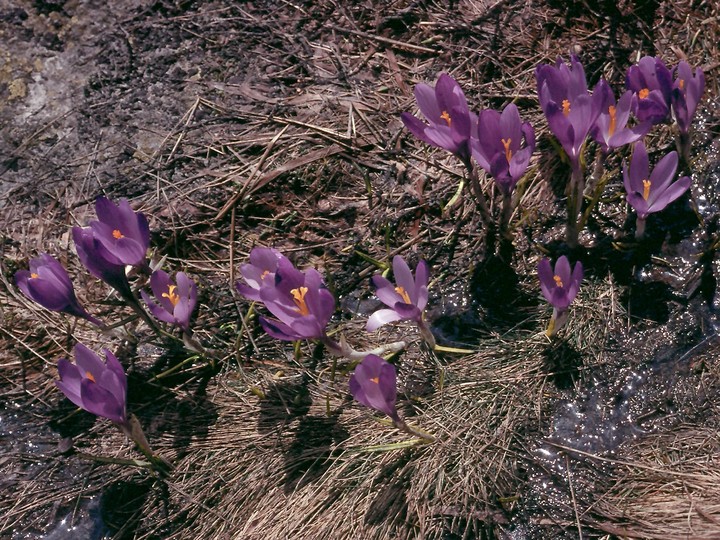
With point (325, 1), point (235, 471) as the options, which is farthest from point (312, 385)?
point (325, 1)

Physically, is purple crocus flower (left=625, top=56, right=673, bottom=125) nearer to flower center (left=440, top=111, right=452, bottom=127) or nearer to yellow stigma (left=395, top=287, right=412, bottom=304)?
flower center (left=440, top=111, right=452, bottom=127)

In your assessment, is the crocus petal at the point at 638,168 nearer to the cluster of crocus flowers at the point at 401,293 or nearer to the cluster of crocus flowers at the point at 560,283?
the cluster of crocus flowers at the point at 560,283

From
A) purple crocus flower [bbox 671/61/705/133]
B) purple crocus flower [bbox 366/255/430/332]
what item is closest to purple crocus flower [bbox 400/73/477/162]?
purple crocus flower [bbox 366/255/430/332]

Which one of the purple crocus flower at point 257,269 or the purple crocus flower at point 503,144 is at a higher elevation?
the purple crocus flower at point 503,144

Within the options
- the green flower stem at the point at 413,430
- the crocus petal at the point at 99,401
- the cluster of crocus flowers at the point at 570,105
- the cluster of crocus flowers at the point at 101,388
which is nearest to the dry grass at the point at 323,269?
the green flower stem at the point at 413,430

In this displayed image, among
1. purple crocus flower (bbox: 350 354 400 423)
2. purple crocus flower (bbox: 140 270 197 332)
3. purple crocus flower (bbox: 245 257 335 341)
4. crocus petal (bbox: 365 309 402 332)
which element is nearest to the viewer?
purple crocus flower (bbox: 350 354 400 423)

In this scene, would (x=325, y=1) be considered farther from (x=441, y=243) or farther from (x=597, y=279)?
(x=597, y=279)
